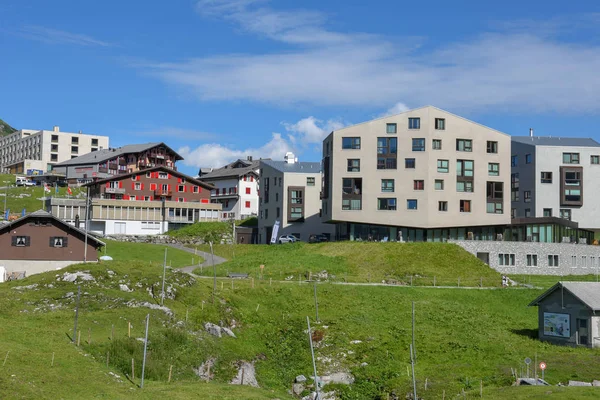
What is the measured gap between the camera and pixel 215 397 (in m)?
37.1

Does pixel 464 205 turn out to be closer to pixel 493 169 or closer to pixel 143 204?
pixel 493 169

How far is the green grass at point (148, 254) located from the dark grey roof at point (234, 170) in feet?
166

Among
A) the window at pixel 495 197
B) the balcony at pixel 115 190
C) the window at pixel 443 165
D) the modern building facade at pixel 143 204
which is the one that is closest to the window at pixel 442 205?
the window at pixel 443 165

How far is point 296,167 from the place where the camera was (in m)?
129

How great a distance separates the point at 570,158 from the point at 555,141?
8050 millimetres

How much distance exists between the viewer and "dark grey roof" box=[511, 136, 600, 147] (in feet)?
384

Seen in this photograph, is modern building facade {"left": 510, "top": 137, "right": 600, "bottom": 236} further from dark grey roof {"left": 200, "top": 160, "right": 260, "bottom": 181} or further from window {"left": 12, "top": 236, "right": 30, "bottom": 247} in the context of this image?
window {"left": 12, "top": 236, "right": 30, "bottom": 247}

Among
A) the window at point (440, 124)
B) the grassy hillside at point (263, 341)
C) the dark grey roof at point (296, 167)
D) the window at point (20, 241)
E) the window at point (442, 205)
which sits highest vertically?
the window at point (440, 124)

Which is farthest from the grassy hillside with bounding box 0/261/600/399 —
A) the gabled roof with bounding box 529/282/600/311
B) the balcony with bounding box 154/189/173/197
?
the balcony with bounding box 154/189/173/197

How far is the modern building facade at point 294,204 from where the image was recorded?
12131 centimetres

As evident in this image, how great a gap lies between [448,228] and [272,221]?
3598 centimetres

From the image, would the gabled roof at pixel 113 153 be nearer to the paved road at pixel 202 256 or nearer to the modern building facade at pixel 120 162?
the modern building facade at pixel 120 162

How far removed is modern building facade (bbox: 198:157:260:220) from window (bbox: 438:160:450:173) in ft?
187

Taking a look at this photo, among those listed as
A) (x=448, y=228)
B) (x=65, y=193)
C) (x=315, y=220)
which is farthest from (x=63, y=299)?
(x=65, y=193)
